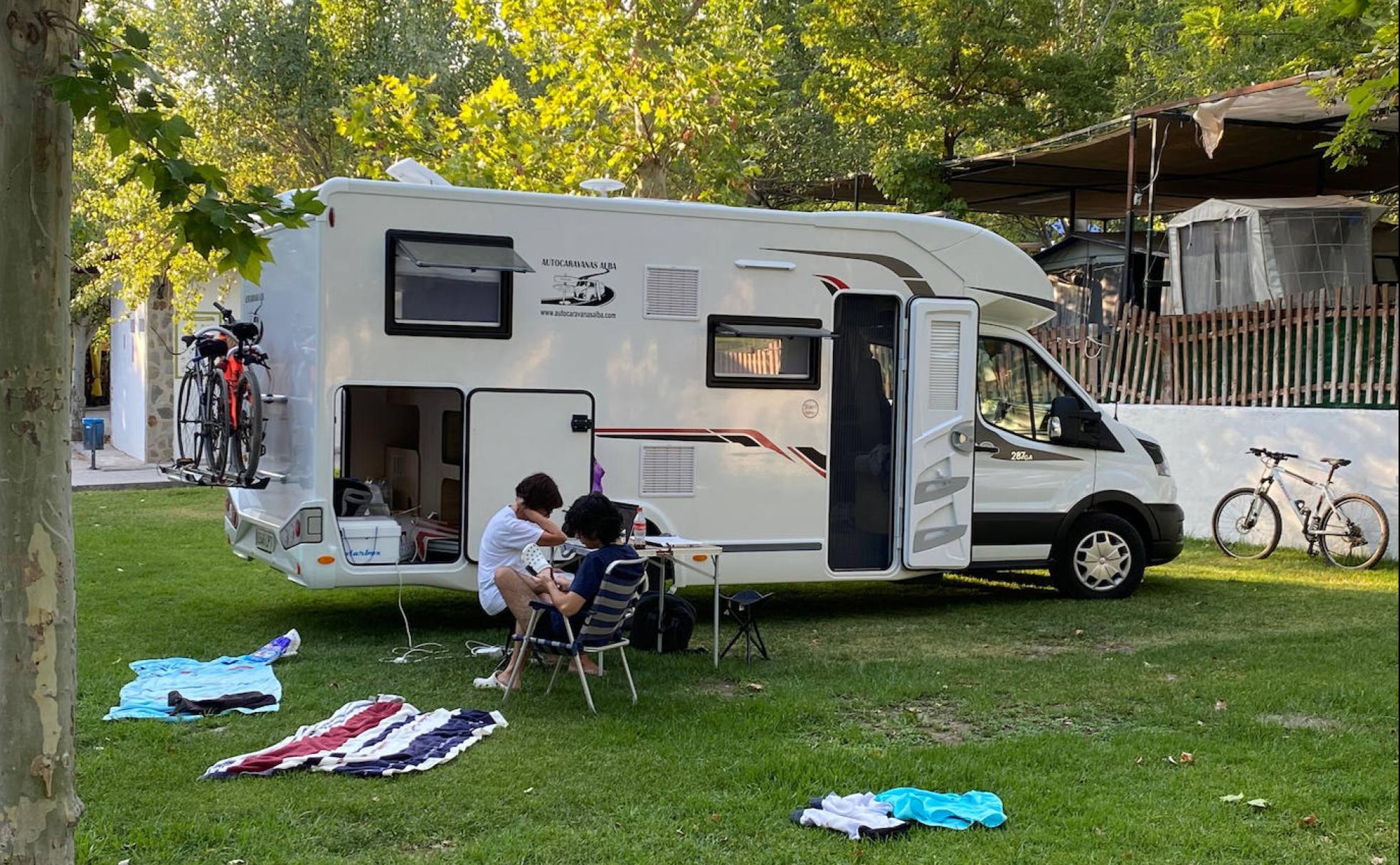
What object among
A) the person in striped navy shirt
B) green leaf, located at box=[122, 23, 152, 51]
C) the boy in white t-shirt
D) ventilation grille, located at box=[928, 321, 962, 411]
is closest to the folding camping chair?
the person in striped navy shirt

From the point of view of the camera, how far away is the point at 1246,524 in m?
12.2

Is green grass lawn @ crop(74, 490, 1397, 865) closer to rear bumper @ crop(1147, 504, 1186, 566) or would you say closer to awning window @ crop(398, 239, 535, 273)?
rear bumper @ crop(1147, 504, 1186, 566)

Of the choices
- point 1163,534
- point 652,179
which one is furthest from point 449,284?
point 652,179

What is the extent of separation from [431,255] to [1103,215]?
17.6m

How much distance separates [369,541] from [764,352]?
2.83 metres

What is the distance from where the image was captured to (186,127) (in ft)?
12.4

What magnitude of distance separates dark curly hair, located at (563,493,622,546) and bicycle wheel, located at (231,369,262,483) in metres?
2.32

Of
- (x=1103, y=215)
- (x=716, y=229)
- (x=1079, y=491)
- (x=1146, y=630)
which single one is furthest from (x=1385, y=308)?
(x=1103, y=215)

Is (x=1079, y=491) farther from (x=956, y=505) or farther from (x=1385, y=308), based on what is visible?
(x=1385, y=308)

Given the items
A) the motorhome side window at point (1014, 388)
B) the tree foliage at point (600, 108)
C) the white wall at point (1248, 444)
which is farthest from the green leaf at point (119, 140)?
the tree foliage at point (600, 108)

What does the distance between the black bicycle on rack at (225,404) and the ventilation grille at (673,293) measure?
2.46 meters

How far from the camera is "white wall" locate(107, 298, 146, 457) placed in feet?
73.5

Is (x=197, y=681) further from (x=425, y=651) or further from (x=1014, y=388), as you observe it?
(x=1014, y=388)

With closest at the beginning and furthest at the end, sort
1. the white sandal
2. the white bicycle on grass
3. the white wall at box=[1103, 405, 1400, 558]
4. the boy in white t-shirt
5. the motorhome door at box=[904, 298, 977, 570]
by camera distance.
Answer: the white sandal
the boy in white t-shirt
the motorhome door at box=[904, 298, 977, 570]
the white bicycle on grass
the white wall at box=[1103, 405, 1400, 558]
